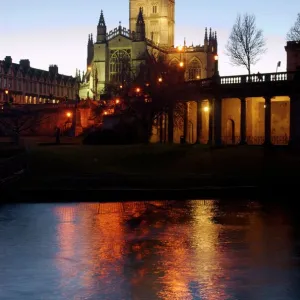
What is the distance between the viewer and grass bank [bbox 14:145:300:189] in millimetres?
35000

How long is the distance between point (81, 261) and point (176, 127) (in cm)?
6612

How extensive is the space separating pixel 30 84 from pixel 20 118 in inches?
2667

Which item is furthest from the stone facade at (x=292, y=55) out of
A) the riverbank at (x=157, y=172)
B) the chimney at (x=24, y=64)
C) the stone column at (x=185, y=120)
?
the chimney at (x=24, y=64)

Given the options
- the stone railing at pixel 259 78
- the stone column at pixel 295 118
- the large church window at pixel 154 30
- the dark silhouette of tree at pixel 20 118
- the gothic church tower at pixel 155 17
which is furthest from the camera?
the large church window at pixel 154 30

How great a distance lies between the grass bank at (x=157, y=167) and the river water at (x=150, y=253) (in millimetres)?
8904

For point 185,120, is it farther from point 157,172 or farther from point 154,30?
point 154,30

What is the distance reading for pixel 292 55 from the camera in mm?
76188

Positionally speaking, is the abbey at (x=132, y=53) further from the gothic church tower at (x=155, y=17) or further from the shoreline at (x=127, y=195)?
the shoreline at (x=127, y=195)

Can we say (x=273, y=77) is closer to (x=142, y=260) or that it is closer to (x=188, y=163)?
(x=188, y=163)

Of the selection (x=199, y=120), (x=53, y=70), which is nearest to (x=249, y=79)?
(x=199, y=120)

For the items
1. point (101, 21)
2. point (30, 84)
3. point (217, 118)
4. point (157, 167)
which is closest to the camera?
point (157, 167)

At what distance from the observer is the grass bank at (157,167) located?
115ft

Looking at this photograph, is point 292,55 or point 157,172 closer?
point 157,172

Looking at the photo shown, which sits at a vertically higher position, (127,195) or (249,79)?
(249,79)
